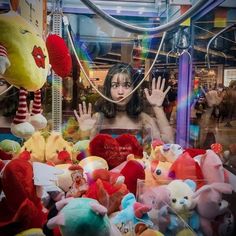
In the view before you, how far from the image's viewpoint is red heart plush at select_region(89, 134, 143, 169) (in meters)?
1.46

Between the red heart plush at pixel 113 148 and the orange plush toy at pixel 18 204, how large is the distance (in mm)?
498

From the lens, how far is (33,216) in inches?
37.6

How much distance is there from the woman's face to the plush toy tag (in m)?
0.59

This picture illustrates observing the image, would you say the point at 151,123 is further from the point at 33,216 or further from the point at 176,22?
the point at 33,216

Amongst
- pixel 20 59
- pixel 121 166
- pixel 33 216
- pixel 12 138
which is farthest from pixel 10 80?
pixel 121 166

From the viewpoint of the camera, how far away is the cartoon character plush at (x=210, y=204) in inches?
43.7

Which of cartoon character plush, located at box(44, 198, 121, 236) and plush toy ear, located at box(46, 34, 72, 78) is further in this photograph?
plush toy ear, located at box(46, 34, 72, 78)

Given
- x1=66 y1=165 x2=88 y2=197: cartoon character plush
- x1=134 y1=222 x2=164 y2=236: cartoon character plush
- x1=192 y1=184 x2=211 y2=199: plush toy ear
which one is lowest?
x1=134 y1=222 x2=164 y2=236: cartoon character plush

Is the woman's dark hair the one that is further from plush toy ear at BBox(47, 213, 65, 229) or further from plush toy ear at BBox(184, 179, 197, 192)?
plush toy ear at BBox(47, 213, 65, 229)

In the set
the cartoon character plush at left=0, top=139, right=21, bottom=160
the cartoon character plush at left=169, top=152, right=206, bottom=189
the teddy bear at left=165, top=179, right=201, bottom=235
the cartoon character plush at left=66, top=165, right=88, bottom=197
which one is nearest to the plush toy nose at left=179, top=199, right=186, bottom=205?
the teddy bear at left=165, top=179, right=201, bottom=235

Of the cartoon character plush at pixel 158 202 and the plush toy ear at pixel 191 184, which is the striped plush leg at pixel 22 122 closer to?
the cartoon character plush at pixel 158 202

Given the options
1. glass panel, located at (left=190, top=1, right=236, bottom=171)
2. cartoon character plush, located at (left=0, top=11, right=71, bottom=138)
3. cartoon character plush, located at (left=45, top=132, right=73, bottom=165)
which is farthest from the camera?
glass panel, located at (left=190, top=1, right=236, bottom=171)

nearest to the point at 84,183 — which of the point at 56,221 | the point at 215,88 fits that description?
the point at 56,221

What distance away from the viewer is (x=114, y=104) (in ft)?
5.26
